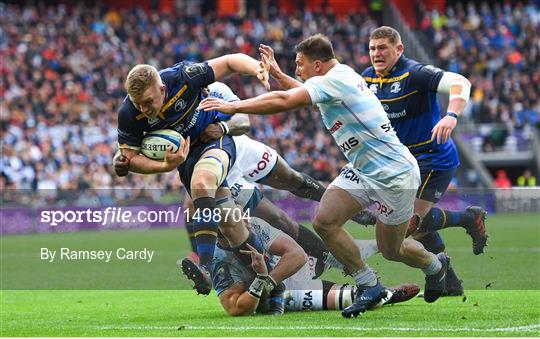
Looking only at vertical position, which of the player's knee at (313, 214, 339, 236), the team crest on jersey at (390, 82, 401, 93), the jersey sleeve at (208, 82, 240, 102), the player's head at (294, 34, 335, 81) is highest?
the player's head at (294, 34, 335, 81)

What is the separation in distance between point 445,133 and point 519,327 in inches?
Result: 64.2

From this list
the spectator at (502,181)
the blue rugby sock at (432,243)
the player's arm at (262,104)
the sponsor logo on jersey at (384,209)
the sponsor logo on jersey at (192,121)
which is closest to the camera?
the player's arm at (262,104)

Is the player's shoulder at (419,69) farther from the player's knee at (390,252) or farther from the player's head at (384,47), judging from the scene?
the player's knee at (390,252)

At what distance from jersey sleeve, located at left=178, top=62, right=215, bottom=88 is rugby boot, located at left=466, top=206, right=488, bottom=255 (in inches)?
112

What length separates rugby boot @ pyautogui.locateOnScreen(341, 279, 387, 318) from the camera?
8.73 metres

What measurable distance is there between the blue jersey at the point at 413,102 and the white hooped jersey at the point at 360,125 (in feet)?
4.11

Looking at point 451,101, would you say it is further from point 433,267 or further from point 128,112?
point 128,112

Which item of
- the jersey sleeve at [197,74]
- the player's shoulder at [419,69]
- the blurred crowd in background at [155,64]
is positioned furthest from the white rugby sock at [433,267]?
the blurred crowd in background at [155,64]

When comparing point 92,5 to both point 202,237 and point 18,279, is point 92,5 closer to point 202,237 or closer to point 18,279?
point 18,279

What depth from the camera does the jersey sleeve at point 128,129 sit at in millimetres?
9328

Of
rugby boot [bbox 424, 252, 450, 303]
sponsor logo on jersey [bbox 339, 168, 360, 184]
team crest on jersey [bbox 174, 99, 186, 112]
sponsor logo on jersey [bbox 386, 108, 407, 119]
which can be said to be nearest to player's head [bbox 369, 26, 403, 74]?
sponsor logo on jersey [bbox 386, 108, 407, 119]

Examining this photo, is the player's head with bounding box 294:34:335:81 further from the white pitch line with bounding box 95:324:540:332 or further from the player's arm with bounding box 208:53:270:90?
the white pitch line with bounding box 95:324:540:332

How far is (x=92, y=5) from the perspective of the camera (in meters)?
35.9

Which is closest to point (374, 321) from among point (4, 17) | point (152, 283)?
point (152, 283)
